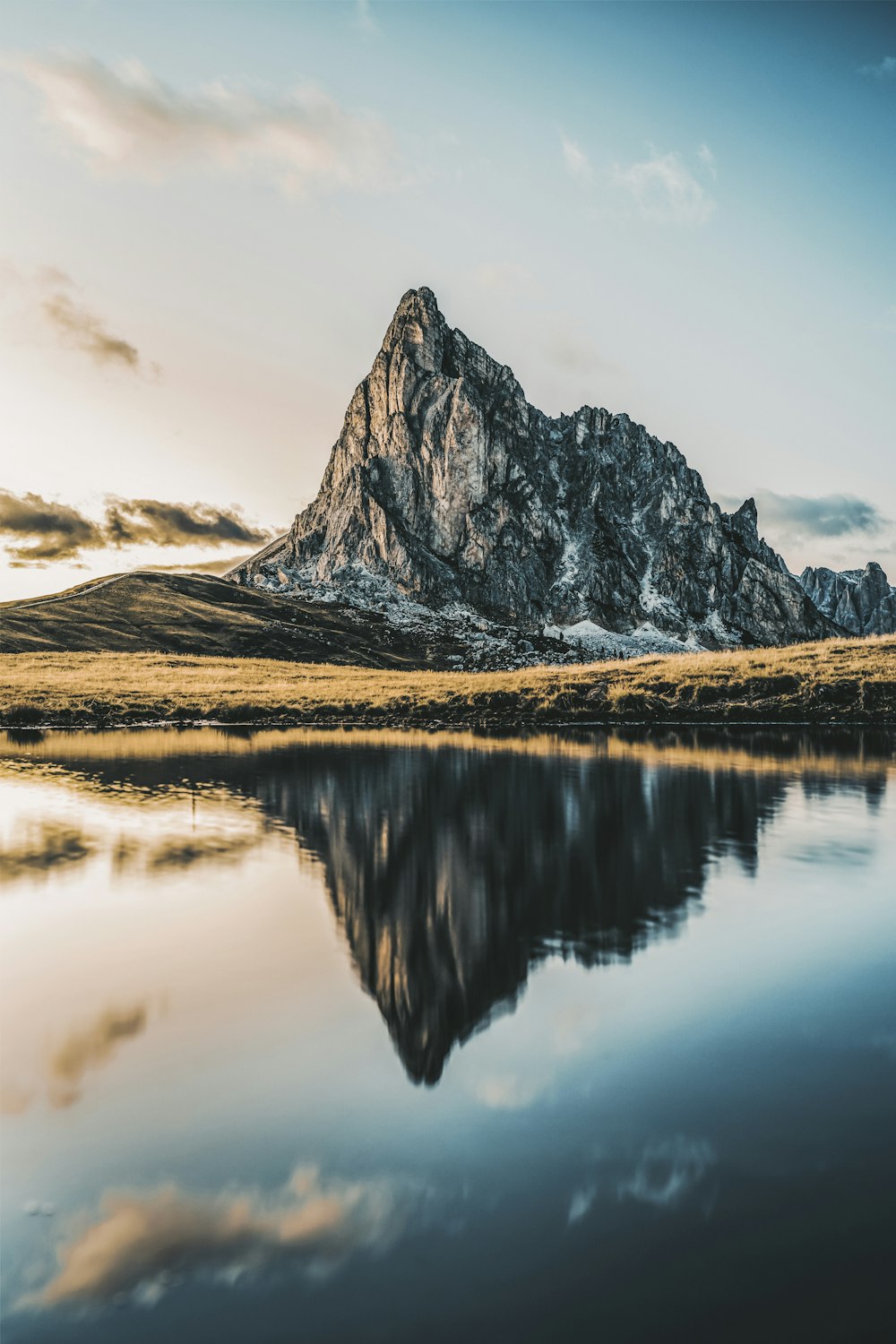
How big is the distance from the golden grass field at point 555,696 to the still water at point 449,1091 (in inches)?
1217

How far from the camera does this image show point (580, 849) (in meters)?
16.6

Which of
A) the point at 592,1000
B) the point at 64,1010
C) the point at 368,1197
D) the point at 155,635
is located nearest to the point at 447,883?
the point at 592,1000

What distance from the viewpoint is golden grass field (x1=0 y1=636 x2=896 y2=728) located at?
46.5 metres

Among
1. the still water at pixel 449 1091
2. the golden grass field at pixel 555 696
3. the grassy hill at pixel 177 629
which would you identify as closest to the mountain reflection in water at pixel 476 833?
the still water at pixel 449 1091

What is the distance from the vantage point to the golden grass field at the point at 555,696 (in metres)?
46.5

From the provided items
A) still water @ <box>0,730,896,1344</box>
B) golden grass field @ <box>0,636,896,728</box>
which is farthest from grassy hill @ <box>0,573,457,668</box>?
still water @ <box>0,730,896,1344</box>

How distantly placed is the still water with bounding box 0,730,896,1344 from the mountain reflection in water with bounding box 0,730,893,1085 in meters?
0.10

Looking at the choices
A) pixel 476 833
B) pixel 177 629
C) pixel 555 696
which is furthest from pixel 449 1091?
pixel 177 629

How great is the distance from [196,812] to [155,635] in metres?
134

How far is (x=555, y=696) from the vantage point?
5038 cm

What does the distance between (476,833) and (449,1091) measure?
35.2 ft

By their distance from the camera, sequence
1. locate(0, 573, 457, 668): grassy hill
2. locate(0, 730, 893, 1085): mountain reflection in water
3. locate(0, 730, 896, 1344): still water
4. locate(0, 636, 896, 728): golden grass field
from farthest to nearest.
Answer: locate(0, 573, 457, 668): grassy hill
locate(0, 636, 896, 728): golden grass field
locate(0, 730, 893, 1085): mountain reflection in water
locate(0, 730, 896, 1344): still water

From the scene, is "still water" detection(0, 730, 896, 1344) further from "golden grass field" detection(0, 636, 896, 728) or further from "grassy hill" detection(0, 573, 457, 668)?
"grassy hill" detection(0, 573, 457, 668)

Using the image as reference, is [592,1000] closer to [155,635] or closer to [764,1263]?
[764,1263]
